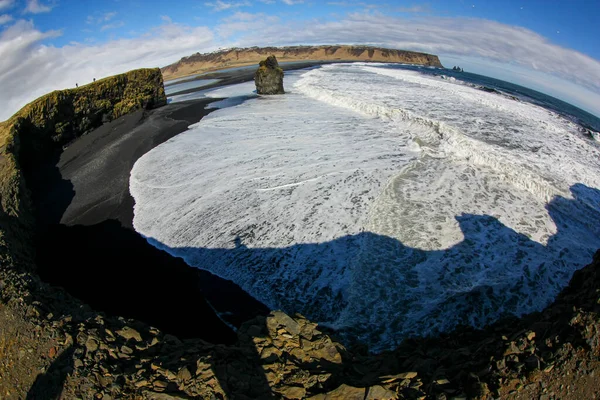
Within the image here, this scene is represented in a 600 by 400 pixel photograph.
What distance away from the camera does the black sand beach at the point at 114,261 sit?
555cm

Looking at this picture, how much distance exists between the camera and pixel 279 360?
361 cm

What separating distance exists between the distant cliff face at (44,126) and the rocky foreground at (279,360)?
2224 mm

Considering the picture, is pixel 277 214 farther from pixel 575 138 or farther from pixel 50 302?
pixel 575 138

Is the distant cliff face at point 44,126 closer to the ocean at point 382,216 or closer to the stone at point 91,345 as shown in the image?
the ocean at point 382,216

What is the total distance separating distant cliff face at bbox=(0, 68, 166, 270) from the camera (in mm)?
7074

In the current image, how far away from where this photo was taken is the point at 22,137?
11.6 meters

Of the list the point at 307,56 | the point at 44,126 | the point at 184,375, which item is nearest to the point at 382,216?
the point at 184,375

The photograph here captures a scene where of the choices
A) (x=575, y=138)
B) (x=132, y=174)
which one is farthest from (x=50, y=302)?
(x=575, y=138)

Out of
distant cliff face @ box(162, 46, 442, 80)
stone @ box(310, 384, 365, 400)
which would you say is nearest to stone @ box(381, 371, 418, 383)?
stone @ box(310, 384, 365, 400)

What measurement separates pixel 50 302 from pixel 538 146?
14762 millimetres

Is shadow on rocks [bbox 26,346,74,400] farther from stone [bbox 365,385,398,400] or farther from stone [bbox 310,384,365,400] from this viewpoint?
stone [bbox 365,385,398,400]

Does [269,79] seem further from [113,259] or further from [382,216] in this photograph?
[113,259]

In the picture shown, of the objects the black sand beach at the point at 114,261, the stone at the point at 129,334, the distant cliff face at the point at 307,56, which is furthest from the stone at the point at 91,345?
the distant cliff face at the point at 307,56

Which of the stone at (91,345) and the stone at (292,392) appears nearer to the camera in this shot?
the stone at (292,392)
